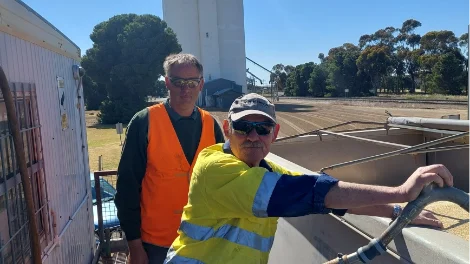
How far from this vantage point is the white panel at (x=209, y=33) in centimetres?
6134

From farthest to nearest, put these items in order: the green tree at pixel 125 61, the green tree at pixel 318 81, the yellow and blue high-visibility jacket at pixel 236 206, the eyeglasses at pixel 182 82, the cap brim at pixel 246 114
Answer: the green tree at pixel 318 81 → the green tree at pixel 125 61 → the eyeglasses at pixel 182 82 → the cap brim at pixel 246 114 → the yellow and blue high-visibility jacket at pixel 236 206

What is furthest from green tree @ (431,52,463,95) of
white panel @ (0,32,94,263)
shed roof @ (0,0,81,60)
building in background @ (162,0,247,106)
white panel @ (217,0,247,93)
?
shed roof @ (0,0,81,60)

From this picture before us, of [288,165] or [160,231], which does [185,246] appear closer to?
[160,231]

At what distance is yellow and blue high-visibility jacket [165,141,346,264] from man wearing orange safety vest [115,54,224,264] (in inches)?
38.6

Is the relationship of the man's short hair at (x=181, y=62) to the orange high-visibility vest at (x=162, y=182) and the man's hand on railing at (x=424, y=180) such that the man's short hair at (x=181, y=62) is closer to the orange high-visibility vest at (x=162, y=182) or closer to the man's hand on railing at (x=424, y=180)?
the orange high-visibility vest at (x=162, y=182)

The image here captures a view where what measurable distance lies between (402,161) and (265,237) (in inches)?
154

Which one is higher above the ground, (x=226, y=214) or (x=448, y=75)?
(x=448, y=75)

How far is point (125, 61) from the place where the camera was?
44750 mm

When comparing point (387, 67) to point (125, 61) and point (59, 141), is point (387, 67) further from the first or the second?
point (59, 141)

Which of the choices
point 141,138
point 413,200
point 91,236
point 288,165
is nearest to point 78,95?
point 91,236

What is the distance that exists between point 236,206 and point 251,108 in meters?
0.47

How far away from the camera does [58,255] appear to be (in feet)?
12.2

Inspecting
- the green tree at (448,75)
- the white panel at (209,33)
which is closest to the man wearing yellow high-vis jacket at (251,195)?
the green tree at (448,75)

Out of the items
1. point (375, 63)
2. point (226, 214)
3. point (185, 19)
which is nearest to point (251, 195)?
point (226, 214)
